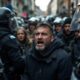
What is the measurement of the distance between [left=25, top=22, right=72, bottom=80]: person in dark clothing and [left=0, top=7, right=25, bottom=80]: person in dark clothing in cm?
17

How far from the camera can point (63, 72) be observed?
585 centimetres

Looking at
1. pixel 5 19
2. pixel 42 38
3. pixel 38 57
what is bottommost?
pixel 38 57

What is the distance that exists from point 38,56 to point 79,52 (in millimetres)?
2717

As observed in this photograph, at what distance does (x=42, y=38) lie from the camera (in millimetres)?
5984

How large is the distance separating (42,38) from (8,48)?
18.9 inches

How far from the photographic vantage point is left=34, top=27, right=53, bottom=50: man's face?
595 centimetres

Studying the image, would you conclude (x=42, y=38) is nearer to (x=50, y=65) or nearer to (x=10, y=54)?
(x=50, y=65)

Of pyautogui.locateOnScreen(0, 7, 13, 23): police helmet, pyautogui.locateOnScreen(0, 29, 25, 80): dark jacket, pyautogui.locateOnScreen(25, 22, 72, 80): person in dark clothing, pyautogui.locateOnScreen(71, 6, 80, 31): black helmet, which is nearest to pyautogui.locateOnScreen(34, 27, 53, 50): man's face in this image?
pyautogui.locateOnScreen(25, 22, 72, 80): person in dark clothing

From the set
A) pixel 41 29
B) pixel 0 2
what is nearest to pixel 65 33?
pixel 41 29

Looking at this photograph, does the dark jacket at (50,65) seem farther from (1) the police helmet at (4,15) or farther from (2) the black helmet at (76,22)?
(2) the black helmet at (76,22)

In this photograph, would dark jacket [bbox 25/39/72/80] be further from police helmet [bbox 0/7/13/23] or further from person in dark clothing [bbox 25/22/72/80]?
police helmet [bbox 0/7/13/23]

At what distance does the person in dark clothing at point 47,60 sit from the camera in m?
5.91

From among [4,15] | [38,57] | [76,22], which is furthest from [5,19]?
[76,22]

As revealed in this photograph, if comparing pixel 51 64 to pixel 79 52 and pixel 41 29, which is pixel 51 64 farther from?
pixel 79 52
